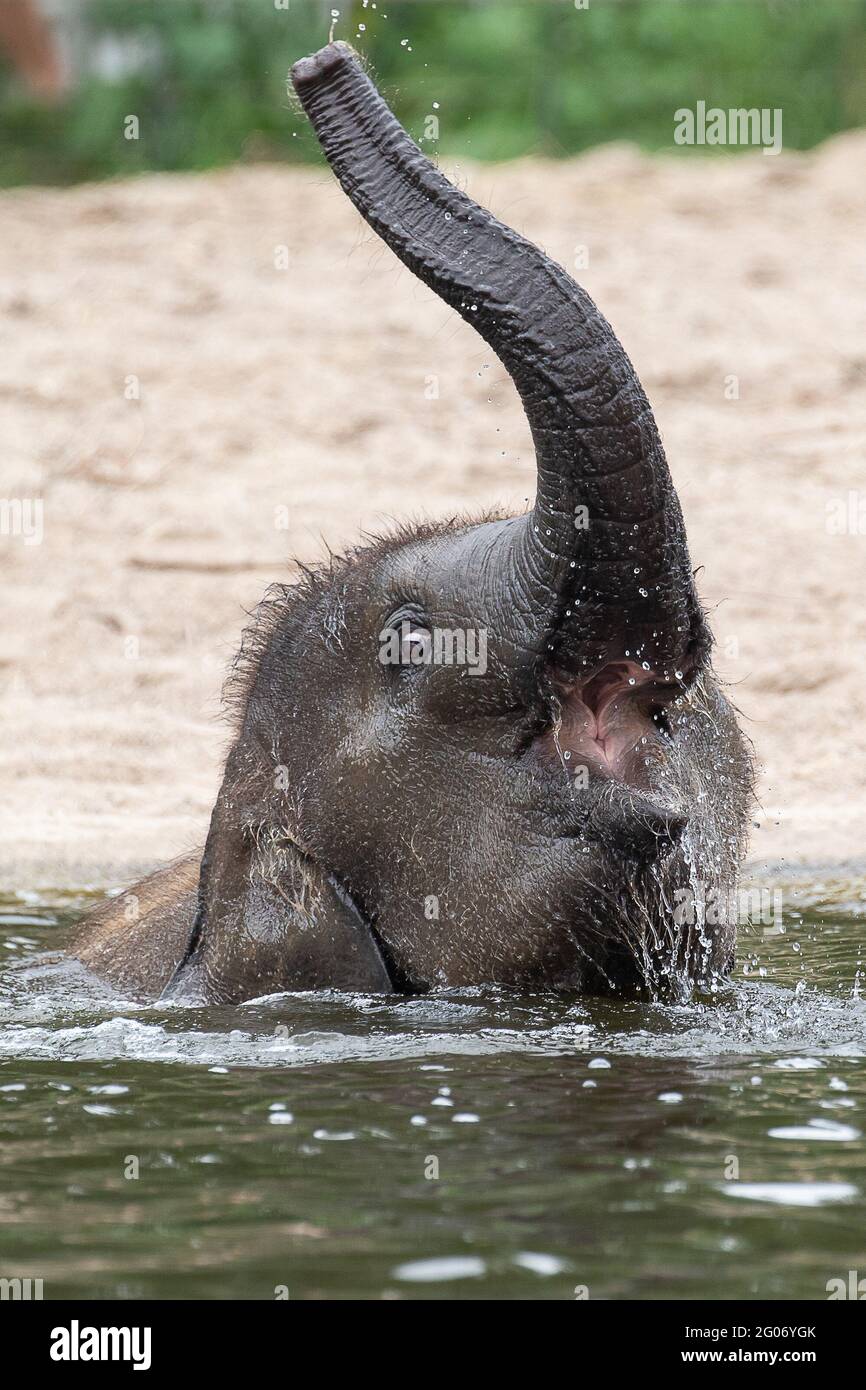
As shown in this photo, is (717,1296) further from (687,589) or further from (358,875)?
(358,875)

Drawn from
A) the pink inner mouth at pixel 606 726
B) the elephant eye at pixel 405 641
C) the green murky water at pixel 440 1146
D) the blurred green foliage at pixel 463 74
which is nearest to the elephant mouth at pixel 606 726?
the pink inner mouth at pixel 606 726

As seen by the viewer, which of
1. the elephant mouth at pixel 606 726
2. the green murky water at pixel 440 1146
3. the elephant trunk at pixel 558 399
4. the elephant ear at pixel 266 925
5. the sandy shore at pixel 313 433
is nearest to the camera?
the green murky water at pixel 440 1146

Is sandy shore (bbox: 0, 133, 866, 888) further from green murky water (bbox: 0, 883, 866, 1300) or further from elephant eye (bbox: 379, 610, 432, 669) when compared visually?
elephant eye (bbox: 379, 610, 432, 669)

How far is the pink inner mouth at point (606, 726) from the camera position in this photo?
5.19m

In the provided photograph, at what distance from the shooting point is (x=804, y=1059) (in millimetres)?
5379

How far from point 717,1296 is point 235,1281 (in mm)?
842

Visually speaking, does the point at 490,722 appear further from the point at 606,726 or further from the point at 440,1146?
the point at 440,1146

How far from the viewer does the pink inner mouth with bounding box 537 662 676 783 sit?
5.19m

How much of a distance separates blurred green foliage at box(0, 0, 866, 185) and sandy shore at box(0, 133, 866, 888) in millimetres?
450

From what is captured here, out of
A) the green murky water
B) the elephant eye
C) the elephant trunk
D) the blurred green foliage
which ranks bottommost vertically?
the green murky water

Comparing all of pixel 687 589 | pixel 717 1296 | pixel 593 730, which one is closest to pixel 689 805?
pixel 593 730

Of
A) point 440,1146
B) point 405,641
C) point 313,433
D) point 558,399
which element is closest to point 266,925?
point 405,641

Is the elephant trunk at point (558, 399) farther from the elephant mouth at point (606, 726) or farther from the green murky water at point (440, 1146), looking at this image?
the green murky water at point (440, 1146)

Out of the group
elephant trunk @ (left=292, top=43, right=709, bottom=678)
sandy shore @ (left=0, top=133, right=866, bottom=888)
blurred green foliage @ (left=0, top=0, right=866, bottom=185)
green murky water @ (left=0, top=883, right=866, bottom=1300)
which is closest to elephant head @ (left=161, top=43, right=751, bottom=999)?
elephant trunk @ (left=292, top=43, right=709, bottom=678)
